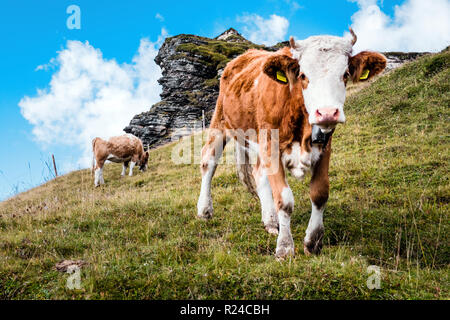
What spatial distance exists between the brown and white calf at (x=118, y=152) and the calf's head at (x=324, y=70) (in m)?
13.9

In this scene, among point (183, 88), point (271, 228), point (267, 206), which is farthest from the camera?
point (183, 88)

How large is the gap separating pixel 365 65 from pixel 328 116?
1361 millimetres

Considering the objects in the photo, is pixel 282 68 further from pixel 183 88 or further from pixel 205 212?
pixel 183 88

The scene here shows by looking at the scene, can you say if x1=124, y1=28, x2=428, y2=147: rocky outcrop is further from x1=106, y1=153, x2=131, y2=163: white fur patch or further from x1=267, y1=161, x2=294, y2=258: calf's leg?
x1=267, y1=161, x2=294, y2=258: calf's leg

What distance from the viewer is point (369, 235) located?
4.82m

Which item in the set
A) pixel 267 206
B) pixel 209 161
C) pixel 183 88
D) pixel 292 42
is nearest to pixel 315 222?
pixel 267 206

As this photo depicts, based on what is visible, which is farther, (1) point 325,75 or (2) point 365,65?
(2) point 365,65

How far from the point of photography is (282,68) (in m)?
4.06

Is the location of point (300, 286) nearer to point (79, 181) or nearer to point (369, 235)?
point (369, 235)

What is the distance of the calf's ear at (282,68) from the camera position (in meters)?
3.96

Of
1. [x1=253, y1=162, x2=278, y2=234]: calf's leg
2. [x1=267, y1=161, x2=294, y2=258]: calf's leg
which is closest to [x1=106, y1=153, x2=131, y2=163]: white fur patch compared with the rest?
[x1=253, y1=162, x2=278, y2=234]: calf's leg

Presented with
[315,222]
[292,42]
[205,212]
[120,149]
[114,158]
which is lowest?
[315,222]

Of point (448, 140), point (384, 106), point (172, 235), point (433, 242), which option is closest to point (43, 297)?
point (172, 235)

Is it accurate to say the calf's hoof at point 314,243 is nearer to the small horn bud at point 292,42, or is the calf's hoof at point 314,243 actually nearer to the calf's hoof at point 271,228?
the calf's hoof at point 271,228
